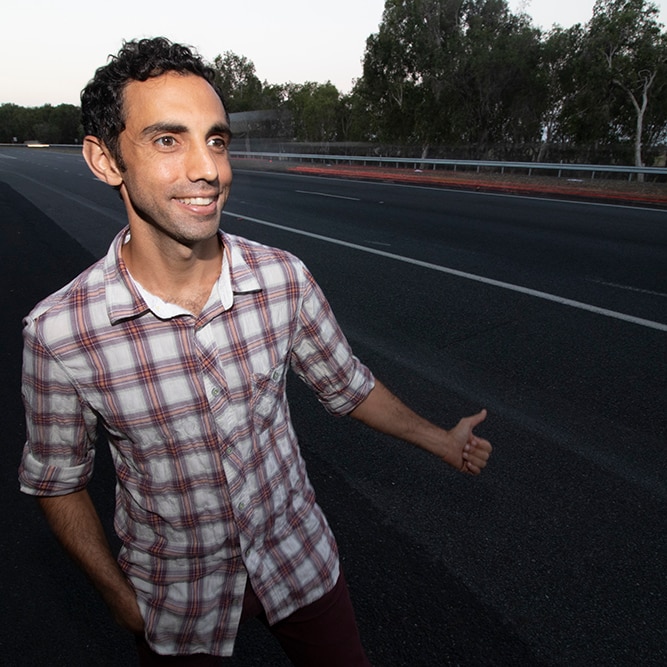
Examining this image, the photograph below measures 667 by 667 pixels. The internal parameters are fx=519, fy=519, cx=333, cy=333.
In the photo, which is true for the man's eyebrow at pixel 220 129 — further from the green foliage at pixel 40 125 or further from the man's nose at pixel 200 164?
the green foliage at pixel 40 125

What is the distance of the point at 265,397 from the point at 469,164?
2292 cm

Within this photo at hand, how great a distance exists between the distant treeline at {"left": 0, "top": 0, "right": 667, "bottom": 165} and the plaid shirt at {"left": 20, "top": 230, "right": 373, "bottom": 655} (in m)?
24.8

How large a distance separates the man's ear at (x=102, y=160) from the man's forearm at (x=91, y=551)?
34.0 inches

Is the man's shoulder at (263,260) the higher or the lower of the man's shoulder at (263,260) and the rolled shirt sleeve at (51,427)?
the higher

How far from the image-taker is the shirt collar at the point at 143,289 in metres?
1.30

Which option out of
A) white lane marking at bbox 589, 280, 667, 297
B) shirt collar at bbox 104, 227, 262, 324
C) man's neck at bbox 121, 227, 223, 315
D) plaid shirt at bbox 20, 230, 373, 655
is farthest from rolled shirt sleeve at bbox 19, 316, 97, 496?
white lane marking at bbox 589, 280, 667, 297

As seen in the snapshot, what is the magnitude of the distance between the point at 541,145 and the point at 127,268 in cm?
Result: 2735

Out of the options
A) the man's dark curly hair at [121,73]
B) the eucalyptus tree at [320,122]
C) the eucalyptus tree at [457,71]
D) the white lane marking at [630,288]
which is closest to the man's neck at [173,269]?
the man's dark curly hair at [121,73]

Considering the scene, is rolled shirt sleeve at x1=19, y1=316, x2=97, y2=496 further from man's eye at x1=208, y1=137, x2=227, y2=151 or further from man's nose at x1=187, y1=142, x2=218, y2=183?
man's eye at x1=208, y1=137, x2=227, y2=151

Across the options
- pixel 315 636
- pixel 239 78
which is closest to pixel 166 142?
pixel 315 636

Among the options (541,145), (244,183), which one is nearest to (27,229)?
(244,183)

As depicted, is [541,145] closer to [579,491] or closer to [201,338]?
[579,491]

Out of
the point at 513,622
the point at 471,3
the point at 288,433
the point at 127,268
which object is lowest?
the point at 513,622

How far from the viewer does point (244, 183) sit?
21141 mm
